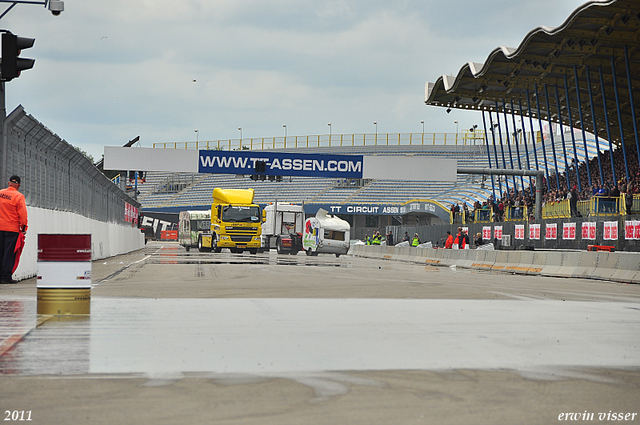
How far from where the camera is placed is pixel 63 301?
28.9 feet

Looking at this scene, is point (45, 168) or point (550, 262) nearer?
point (45, 168)

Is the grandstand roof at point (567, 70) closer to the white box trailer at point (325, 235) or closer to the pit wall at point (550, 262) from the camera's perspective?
the white box trailer at point (325, 235)

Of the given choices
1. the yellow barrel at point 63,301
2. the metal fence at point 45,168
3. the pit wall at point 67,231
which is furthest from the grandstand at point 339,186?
the yellow barrel at point 63,301

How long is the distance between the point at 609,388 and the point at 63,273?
19.6 feet

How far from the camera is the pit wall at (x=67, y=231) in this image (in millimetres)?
15711

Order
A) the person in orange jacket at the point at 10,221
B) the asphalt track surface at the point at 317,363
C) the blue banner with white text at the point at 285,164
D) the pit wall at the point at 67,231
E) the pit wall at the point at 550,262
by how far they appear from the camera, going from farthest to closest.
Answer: the blue banner with white text at the point at 285,164, the pit wall at the point at 550,262, the pit wall at the point at 67,231, the person in orange jacket at the point at 10,221, the asphalt track surface at the point at 317,363

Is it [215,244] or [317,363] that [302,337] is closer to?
[317,363]

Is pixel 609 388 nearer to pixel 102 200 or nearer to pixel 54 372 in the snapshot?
pixel 54 372

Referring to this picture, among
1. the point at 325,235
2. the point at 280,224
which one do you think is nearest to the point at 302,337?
the point at 325,235

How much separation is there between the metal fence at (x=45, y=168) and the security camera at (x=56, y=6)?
9.22 feet

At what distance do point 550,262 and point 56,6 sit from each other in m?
17.1

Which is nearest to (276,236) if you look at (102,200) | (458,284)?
(102,200)

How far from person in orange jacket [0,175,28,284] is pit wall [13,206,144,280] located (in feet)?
3.15

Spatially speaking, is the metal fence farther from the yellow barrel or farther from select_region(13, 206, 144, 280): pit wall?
the yellow barrel
